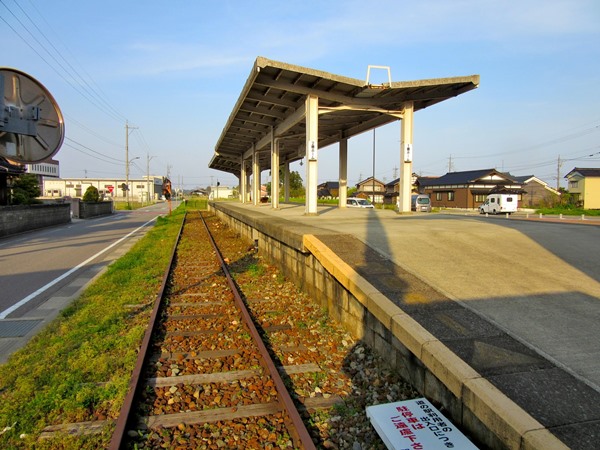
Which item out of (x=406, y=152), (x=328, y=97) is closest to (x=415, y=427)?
(x=328, y=97)

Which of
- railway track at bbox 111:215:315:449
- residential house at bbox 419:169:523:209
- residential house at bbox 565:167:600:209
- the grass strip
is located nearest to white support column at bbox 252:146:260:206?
the grass strip

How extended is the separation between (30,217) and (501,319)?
69.9 ft

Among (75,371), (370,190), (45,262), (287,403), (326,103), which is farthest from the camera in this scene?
(370,190)

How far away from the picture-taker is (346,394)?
366 centimetres

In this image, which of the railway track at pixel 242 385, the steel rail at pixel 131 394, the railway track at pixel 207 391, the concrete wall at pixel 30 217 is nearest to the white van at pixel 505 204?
the railway track at pixel 242 385

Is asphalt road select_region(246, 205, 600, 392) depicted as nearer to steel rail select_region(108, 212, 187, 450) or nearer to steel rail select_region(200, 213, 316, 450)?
steel rail select_region(200, 213, 316, 450)

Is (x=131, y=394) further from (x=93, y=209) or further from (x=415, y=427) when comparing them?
(x=93, y=209)

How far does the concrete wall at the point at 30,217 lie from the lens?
1639cm

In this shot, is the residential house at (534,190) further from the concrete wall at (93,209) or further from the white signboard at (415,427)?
the white signboard at (415,427)

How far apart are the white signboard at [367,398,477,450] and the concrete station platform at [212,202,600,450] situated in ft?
0.83

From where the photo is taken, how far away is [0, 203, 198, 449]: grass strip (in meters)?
3.11

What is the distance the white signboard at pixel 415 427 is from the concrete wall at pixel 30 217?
18.2m

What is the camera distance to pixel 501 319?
3.72 meters

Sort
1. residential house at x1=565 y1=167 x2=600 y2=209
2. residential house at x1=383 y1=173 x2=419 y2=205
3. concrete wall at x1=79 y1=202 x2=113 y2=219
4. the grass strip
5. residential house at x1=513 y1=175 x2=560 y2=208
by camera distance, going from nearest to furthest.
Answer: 1. the grass strip
2. concrete wall at x1=79 y1=202 x2=113 y2=219
3. residential house at x1=565 y1=167 x2=600 y2=209
4. residential house at x1=513 y1=175 x2=560 y2=208
5. residential house at x1=383 y1=173 x2=419 y2=205
